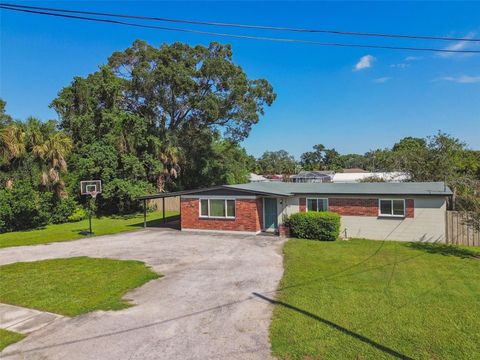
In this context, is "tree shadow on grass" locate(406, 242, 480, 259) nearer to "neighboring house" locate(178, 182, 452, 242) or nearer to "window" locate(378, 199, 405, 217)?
"neighboring house" locate(178, 182, 452, 242)

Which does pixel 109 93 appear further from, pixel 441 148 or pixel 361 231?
pixel 441 148

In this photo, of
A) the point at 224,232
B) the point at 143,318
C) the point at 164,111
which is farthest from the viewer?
the point at 164,111

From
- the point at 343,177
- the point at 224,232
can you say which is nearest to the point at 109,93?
the point at 224,232

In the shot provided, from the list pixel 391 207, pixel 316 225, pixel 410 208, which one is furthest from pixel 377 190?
pixel 316 225

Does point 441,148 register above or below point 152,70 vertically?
below

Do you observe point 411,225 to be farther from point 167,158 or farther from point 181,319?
point 167,158

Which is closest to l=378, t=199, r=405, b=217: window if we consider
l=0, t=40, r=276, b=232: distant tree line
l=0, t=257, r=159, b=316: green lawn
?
l=0, t=257, r=159, b=316: green lawn

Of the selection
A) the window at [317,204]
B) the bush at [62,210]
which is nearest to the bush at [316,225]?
the window at [317,204]
